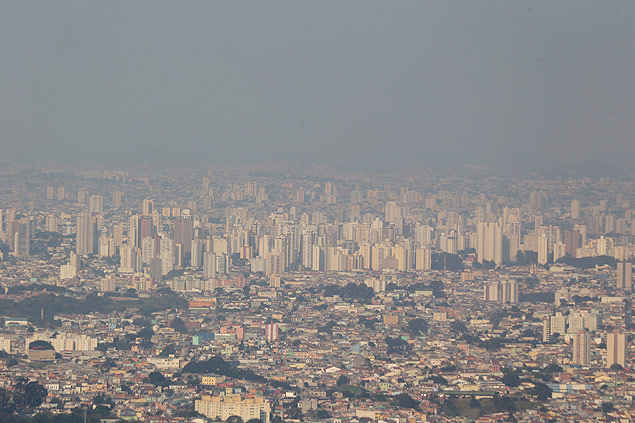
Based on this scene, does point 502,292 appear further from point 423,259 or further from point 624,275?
point 423,259

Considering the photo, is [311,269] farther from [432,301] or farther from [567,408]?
[567,408]

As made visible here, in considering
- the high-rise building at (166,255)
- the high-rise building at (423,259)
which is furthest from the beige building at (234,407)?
the high-rise building at (423,259)

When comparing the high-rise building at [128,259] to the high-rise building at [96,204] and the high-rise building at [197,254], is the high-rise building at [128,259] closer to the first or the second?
the high-rise building at [197,254]

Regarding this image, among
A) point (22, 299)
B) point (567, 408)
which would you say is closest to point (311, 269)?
point (22, 299)

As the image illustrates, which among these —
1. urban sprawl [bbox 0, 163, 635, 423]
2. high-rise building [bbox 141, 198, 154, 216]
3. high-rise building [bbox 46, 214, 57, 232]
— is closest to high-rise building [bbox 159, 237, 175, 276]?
urban sprawl [bbox 0, 163, 635, 423]

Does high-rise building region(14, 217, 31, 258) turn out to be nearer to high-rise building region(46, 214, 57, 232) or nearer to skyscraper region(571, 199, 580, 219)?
high-rise building region(46, 214, 57, 232)
